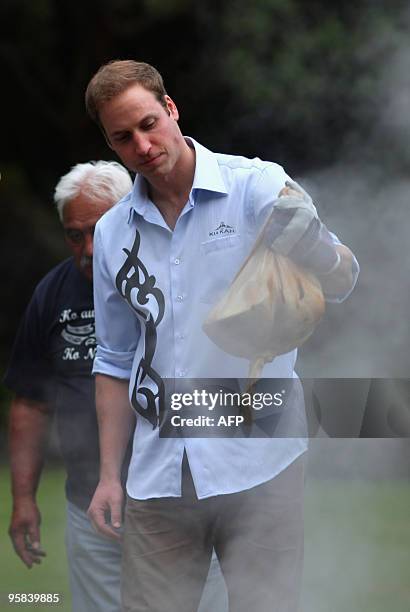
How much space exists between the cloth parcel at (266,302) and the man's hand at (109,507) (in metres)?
0.41

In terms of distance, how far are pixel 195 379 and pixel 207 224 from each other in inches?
11.1

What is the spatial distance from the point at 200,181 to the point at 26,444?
0.98 m

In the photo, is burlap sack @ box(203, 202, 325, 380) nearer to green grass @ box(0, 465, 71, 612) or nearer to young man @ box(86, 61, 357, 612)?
young man @ box(86, 61, 357, 612)

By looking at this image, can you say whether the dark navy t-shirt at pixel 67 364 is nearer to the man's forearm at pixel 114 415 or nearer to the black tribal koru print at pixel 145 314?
the man's forearm at pixel 114 415

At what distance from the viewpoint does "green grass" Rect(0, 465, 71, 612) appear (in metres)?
3.32

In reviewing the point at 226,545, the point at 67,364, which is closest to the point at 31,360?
the point at 67,364

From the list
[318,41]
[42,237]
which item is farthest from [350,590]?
[42,237]

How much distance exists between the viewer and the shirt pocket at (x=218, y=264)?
1938 mm

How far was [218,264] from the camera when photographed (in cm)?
195

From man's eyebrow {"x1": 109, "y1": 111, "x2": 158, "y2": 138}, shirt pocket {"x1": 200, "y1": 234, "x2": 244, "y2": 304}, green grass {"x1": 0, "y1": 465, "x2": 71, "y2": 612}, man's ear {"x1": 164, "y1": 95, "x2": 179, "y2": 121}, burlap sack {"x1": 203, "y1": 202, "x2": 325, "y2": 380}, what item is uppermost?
man's ear {"x1": 164, "y1": 95, "x2": 179, "y2": 121}

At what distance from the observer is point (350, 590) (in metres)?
2.57

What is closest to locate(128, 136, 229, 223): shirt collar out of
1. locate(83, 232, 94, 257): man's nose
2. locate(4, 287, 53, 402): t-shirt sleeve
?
locate(83, 232, 94, 257): man's nose

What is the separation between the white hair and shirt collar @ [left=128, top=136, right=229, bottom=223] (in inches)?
18.8

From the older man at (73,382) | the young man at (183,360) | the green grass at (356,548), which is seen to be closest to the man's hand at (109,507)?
the young man at (183,360)
